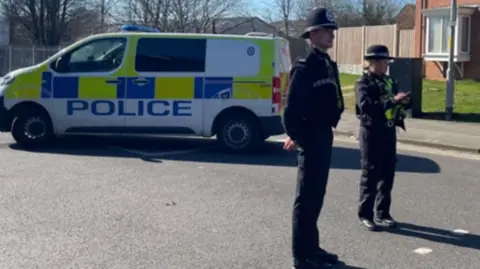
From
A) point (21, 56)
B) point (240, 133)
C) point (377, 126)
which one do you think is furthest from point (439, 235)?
point (21, 56)

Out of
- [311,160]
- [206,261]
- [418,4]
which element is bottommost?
[206,261]

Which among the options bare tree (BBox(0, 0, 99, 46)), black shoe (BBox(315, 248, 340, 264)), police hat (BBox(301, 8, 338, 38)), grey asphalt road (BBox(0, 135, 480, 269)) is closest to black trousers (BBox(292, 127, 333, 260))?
black shoe (BBox(315, 248, 340, 264))

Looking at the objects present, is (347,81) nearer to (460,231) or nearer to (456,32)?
(456,32)

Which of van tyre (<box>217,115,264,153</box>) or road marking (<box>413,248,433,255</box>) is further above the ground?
van tyre (<box>217,115,264,153</box>)

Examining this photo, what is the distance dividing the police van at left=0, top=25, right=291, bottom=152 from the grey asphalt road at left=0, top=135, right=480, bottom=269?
43 cm

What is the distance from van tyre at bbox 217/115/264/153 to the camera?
1183cm

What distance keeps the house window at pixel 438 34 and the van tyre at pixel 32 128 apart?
19115 millimetres

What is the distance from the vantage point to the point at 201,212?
7.73 meters

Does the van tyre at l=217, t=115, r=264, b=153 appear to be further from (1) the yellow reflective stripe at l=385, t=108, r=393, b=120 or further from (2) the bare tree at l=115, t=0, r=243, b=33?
(2) the bare tree at l=115, t=0, r=243, b=33

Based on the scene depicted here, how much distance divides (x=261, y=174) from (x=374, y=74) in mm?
3437

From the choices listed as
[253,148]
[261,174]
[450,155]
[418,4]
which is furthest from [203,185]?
[418,4]

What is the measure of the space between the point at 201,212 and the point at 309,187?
7.57ft

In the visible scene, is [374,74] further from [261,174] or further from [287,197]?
[261,174]

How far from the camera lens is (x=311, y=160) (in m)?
5.62
